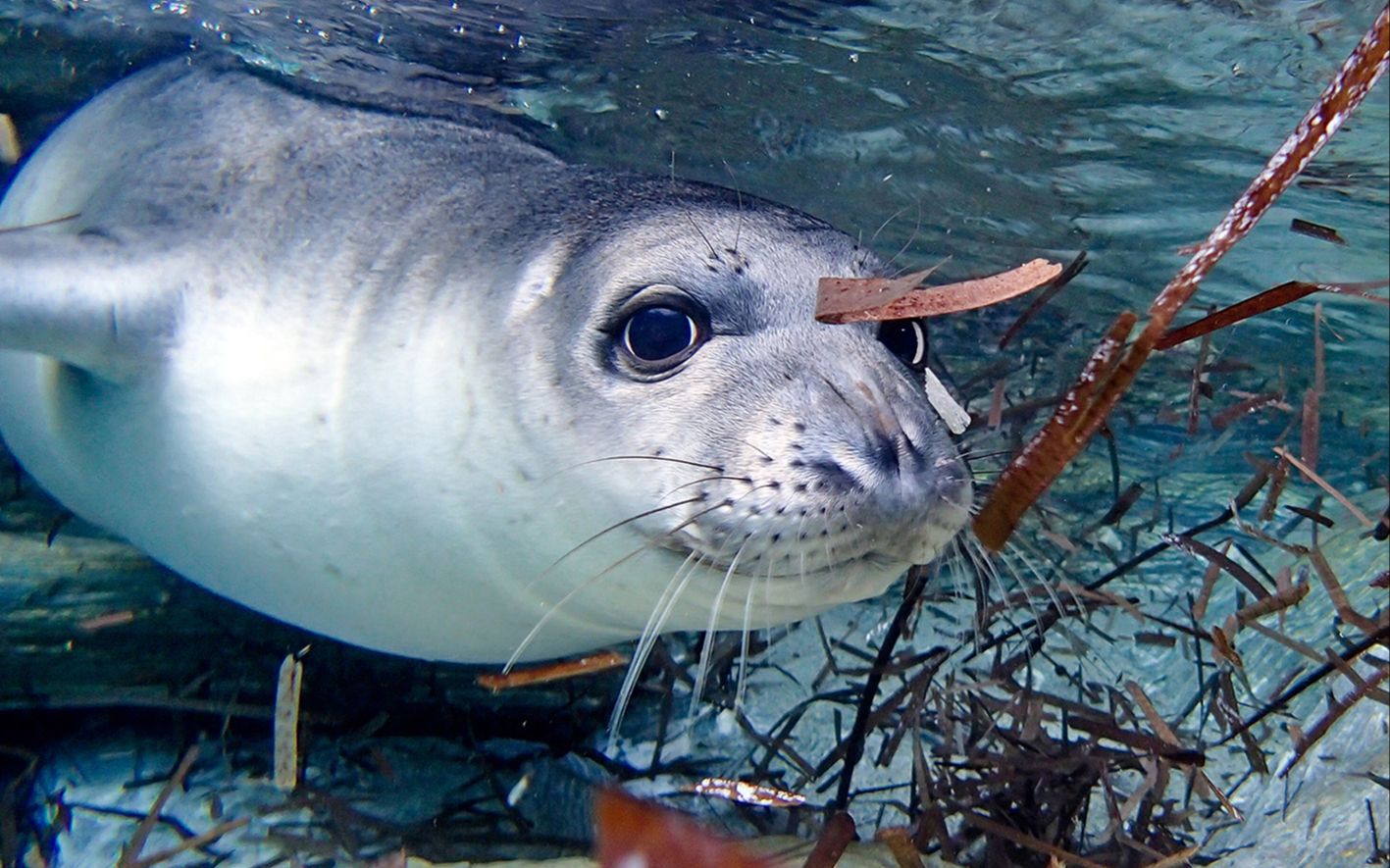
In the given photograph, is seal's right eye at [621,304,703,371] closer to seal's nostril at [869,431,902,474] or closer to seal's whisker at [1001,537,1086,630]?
seal's nostril at [869,431,902,474]

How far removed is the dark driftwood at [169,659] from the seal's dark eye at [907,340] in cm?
154

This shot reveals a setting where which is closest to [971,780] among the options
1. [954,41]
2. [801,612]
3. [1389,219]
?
[801,612]

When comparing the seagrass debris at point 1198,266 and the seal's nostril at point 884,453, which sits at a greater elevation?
the seagrass debris at point 1198,266

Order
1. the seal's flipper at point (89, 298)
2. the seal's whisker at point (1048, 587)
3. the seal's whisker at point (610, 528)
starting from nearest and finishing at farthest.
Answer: the seal's whisker at point (610, 528), the seal's whisker at point (1048, 587), the seal's flipper at point (89, 298)

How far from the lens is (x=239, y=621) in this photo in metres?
3.13

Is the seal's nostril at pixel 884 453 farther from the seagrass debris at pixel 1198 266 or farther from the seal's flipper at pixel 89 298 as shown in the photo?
the seal's flipper at pixel 89 298

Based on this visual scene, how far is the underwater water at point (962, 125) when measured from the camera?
12.2 feet

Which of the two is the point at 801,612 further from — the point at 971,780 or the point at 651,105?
the point at 651,105

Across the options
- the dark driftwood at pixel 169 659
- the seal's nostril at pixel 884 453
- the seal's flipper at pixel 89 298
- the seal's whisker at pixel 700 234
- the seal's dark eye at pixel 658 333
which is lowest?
the dark driftwood at pixel 169 659

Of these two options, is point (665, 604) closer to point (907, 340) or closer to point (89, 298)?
point (907, 340)

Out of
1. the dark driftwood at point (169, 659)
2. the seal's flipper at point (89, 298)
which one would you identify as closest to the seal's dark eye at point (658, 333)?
the seal's flipper at point (89, 298)

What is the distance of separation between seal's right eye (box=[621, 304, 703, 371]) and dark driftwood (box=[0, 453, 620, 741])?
58.8 inches

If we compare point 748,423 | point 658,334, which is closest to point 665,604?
point 748,423

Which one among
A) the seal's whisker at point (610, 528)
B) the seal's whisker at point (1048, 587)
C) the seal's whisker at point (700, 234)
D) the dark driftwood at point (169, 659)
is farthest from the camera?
the dark driftwood at point (169, 659)
